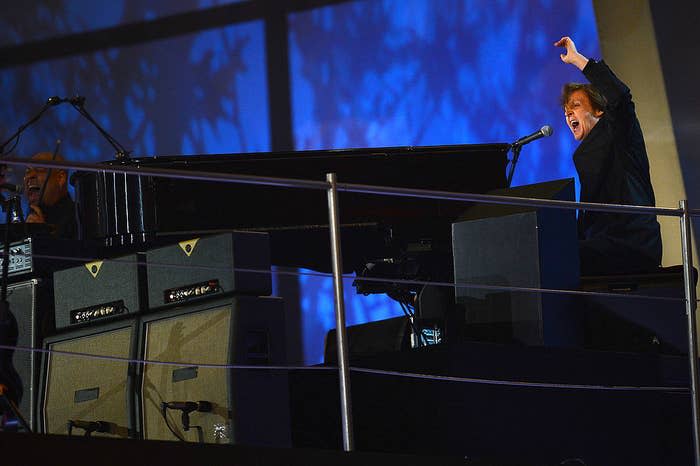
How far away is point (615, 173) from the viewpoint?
3.98 m

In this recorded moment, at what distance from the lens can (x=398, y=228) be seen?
4.25 metres

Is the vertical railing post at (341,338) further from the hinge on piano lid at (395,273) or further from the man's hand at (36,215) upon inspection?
the man's hand at (36,215)

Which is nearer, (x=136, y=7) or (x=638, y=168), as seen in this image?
(x=638, y=168)

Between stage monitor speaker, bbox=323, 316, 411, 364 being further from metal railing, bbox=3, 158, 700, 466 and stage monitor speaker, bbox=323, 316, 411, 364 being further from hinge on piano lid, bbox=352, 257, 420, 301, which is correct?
metal railing, bbox=3, 158, 700, 466

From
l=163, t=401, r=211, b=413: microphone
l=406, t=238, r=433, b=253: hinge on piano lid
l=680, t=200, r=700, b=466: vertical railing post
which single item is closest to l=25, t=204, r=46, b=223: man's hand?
l=406, t=238, r=433, b=253: hinge on piano lid

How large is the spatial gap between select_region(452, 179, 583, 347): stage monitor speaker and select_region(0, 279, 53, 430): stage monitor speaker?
1234 mm

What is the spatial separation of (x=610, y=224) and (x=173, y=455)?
239cm

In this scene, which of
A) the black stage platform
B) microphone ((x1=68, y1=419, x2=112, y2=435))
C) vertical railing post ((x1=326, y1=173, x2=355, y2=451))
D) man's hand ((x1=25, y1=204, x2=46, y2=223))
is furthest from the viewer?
man's hand ((x1=25, y1=204, x2=46, y2=223))

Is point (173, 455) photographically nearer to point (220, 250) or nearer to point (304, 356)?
point (220, 250)

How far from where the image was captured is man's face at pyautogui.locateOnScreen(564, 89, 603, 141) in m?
4.20

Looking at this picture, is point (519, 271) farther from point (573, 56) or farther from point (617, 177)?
point (573, 56)

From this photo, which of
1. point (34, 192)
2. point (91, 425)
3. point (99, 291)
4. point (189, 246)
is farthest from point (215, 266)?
point (34, 192)

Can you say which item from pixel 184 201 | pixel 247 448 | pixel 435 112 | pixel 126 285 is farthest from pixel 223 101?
pixel 247 448

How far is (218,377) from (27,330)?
0.82 metres
